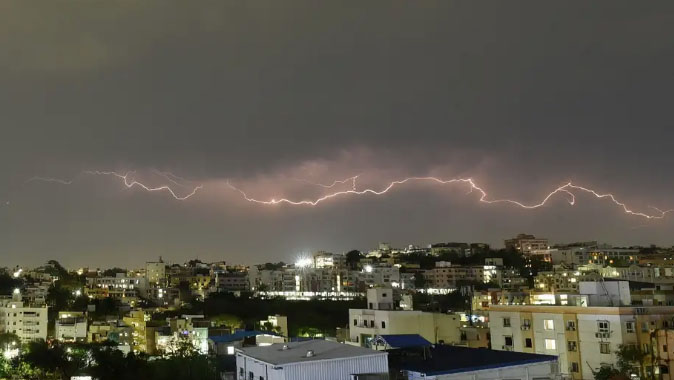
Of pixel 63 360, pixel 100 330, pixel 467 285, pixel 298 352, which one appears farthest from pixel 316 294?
pixel 298 352

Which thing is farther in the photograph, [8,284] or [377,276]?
[377,276]

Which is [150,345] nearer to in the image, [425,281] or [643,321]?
[643,321]

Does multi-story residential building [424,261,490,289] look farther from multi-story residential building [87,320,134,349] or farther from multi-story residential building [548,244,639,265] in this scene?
multi-story residential building [87,320,134,349]

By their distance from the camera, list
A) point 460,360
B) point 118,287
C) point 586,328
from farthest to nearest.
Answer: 1. point 118,287
2. point 586,328
3. point 460,360

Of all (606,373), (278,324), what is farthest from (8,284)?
(606,373)

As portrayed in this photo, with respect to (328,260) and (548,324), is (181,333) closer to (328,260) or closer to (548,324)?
(548,324)

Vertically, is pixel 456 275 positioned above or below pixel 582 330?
above

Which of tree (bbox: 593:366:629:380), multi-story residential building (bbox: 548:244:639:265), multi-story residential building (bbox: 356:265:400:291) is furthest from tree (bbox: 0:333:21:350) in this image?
multi-story residential building (bbox: 548:244:639:265)
